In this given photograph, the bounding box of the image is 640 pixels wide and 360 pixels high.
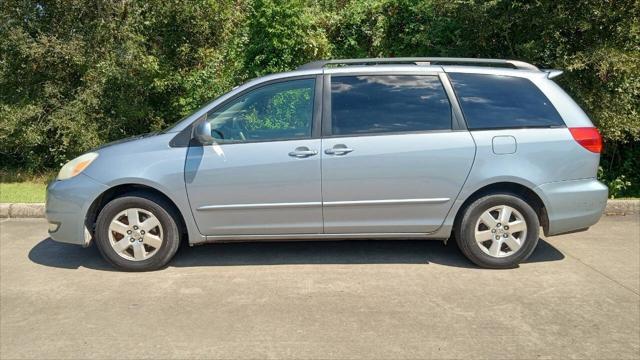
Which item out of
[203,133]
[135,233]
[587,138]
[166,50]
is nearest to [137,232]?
[135,233]

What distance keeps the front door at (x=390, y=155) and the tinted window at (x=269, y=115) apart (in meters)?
0.22

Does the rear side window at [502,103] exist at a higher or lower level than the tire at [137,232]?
higher

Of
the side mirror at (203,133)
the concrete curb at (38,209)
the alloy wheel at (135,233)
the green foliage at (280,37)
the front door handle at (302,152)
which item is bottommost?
the concrete curb at (38,209)

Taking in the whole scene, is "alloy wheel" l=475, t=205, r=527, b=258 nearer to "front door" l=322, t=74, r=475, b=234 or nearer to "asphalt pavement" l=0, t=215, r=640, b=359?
"asphalt pavement" l=0, t=215, r=640, b=359

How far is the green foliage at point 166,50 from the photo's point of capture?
7.64 metres

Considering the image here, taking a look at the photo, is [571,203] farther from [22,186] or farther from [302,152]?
[22,186]

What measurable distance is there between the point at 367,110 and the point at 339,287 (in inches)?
61.9

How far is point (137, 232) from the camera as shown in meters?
4.82

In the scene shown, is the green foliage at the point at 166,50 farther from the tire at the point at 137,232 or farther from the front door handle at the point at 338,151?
the tire at the point at 137,232

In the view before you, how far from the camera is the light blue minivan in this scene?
4.69 meters

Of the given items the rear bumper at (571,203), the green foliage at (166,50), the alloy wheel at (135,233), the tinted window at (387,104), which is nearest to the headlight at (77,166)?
the alloy wheel at (135,233)

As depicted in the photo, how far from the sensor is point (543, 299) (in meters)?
4.22

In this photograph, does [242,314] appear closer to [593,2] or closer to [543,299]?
[543,299]

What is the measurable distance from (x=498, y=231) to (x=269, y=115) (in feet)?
7.58
